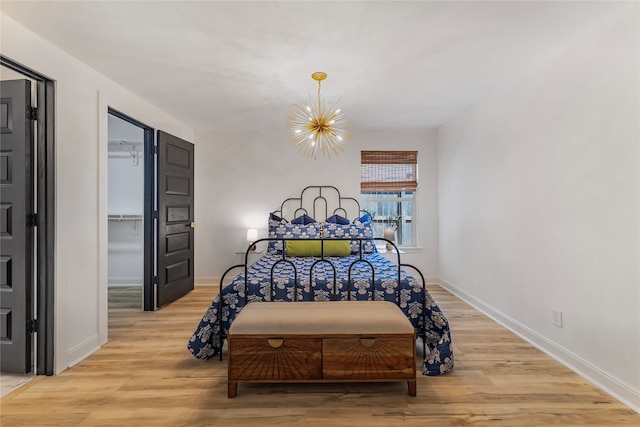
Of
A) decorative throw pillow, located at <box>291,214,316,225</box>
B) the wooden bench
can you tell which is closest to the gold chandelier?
decorative throw pillow, located at <box>291,214,316,225</box>

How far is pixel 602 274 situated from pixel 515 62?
5.66 feet

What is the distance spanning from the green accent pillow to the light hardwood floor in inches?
56.3

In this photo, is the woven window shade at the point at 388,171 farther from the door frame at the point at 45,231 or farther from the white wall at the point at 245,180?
the door frame at the point at 45,231

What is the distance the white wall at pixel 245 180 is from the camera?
15.9 ft

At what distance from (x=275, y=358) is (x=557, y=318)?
2125mm

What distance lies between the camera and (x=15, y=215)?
87.4 inches

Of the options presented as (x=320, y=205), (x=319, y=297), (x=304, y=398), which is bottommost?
(x=304, y=398)

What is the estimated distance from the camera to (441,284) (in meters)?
4.76

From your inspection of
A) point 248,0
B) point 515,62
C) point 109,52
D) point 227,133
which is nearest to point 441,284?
point 515,62

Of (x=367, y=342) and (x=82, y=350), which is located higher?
(x=367, y=342)

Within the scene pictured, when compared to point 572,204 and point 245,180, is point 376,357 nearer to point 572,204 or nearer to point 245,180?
point 572,204

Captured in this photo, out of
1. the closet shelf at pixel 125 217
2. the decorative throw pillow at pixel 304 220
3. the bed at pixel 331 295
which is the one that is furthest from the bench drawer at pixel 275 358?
the closet shelf at pixel 125 217

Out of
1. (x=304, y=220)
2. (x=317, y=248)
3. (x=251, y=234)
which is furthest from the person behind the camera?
(x=251, y=234)

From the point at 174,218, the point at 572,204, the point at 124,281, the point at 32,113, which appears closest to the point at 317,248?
the point at 174,218
